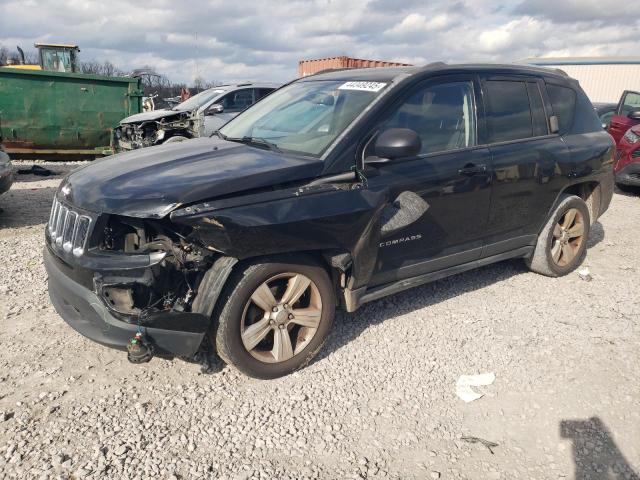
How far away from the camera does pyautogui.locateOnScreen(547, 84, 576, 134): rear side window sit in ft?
15.2

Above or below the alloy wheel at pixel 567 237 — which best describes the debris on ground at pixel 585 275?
below

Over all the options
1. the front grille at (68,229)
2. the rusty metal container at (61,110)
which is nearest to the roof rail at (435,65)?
the front grille at (68,229)

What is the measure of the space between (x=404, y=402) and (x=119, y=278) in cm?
179

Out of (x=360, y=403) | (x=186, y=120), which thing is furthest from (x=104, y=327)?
(x=186, y=120)

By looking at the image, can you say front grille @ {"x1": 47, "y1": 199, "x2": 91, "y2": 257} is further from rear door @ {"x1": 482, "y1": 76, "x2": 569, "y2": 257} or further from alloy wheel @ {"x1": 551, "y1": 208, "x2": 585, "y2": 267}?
alloy wheel @ {"x1": 551, "y1": 208, "x2": 585, "y2": 267}

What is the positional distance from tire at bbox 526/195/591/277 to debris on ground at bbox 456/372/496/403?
1878mm

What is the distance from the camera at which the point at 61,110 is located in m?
10.6

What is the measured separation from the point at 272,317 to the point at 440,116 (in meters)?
1.97

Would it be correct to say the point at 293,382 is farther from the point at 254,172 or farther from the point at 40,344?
the point at 40,344

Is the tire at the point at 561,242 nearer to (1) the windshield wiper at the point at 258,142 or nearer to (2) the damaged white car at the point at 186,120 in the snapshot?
(1) the windshield wiper at the point at 258,142

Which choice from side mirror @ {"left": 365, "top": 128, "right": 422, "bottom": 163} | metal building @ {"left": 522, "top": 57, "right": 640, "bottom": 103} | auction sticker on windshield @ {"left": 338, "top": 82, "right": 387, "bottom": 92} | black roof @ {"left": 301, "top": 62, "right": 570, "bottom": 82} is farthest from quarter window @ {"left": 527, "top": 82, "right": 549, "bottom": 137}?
metal building @ {"left": 522, "top": 57, "right": 640, "bottom": 103}

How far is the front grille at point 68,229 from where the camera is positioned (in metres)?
2.78

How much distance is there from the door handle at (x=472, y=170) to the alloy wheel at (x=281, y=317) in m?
1.48

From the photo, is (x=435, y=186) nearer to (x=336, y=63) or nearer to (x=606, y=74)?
(x=336, y=63)
